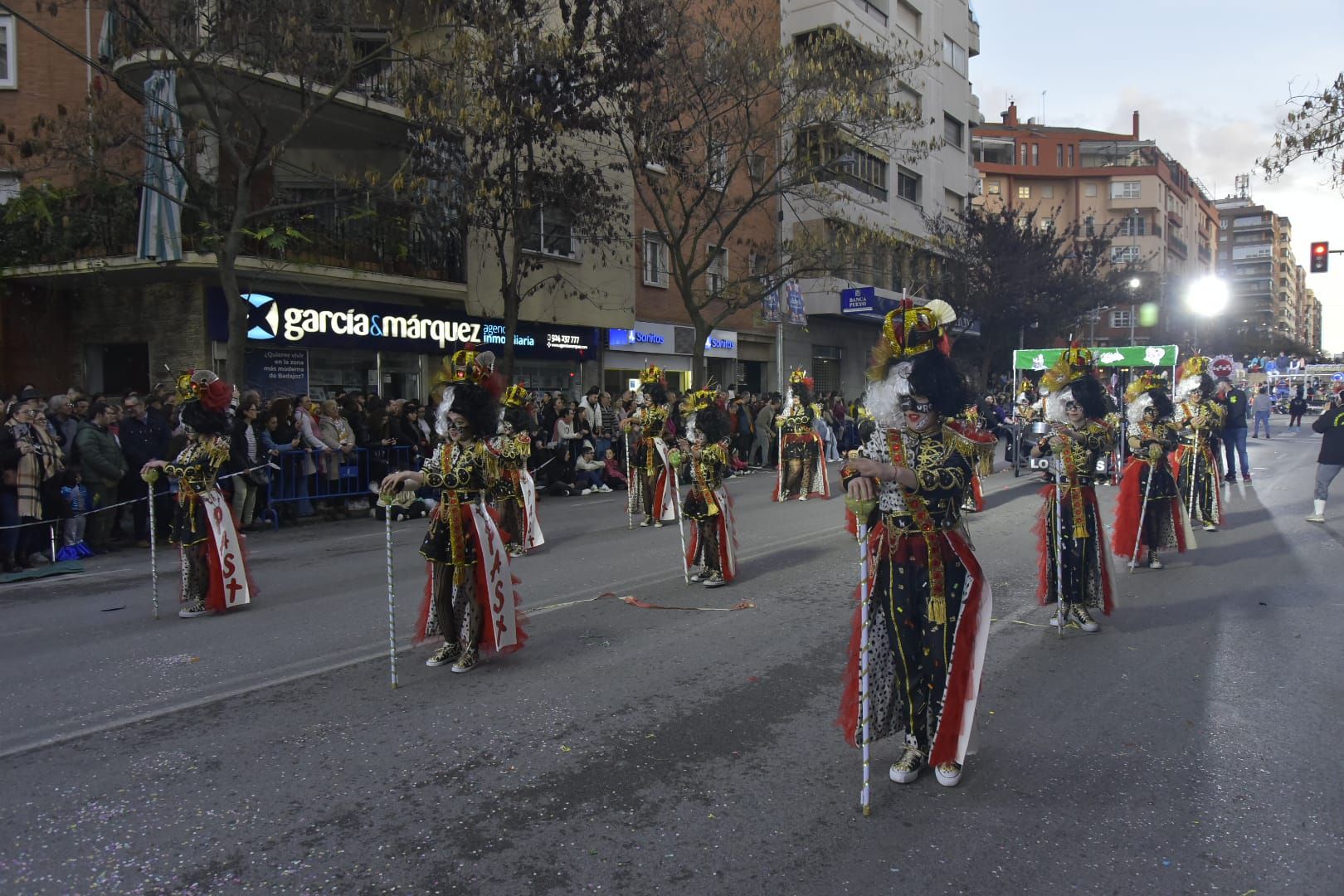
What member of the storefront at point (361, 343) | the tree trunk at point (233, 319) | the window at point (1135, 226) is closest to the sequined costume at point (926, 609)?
the tree trunk at point (233, 319)

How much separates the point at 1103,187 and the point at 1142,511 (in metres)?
76.1

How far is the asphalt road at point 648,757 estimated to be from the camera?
357cm

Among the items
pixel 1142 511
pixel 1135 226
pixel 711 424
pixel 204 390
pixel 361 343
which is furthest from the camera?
pixel 1135 226

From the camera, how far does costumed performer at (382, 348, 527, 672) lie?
6.07 m

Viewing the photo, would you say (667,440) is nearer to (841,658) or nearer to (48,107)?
(841,658)

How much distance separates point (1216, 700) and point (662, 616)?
12.7 feet

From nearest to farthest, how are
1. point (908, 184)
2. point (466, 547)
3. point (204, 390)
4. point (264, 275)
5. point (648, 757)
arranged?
point (648, 757) → point (466, 547) → point (204, 390) → point (264, 275) → point (908, 184)

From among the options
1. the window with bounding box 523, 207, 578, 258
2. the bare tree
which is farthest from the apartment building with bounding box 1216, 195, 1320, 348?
the window with bounding box 523, 207, 578, 258

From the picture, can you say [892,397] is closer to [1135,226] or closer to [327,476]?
[327,476]

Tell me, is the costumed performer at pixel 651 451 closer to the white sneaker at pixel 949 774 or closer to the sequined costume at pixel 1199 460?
the sequined costume at pixel 1199 460

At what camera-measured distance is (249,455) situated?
12.8 meters

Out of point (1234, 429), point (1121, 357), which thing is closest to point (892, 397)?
point (1234, 429)

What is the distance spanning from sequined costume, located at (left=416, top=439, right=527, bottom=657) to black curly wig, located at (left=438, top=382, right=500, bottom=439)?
0.09 metres

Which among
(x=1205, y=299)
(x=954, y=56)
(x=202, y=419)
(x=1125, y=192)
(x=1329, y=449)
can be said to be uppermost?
(x=1125, y=192)
